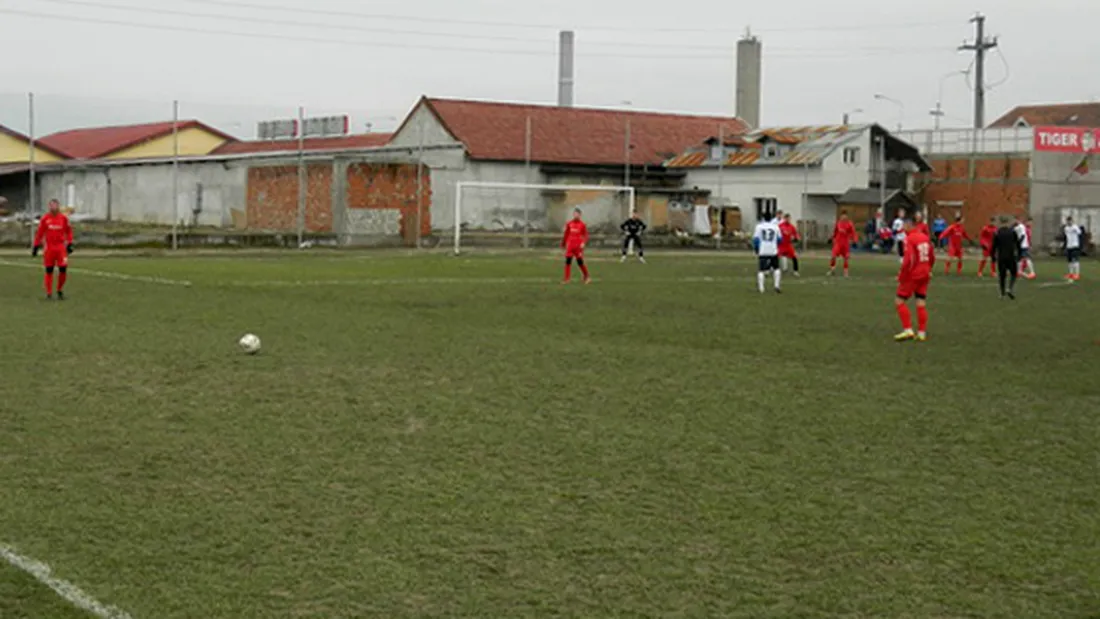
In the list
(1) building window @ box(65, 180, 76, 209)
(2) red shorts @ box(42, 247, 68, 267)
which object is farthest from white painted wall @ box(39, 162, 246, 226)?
(2) red shorts @ box(42, 247, 68, 267)

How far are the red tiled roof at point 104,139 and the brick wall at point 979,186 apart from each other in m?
37.2

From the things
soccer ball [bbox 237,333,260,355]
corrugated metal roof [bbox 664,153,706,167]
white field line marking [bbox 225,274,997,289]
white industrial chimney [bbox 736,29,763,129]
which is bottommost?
soccer ball [bbox 237,333,260,355]

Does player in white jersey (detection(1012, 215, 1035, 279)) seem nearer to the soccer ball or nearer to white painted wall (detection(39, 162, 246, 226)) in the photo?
the soccer ball

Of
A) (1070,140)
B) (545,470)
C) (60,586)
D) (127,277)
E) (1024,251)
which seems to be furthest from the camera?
(1070,140)

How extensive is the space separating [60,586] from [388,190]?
4600cm

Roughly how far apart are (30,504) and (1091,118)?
91072mm

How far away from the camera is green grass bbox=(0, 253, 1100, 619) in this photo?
625 centimetres

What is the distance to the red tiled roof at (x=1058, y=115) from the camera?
8904 cm

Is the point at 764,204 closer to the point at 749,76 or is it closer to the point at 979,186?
the point at 979,186

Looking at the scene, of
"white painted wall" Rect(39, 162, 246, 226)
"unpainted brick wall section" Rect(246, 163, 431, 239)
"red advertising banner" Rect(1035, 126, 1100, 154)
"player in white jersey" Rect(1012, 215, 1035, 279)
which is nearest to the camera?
"player in white jersey" Rect(1012, 215, 1035, 279)

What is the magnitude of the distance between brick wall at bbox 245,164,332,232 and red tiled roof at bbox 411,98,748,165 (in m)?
9.65

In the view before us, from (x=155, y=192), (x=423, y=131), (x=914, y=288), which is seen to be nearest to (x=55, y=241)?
(x=914, y=288)

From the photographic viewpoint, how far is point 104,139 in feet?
256

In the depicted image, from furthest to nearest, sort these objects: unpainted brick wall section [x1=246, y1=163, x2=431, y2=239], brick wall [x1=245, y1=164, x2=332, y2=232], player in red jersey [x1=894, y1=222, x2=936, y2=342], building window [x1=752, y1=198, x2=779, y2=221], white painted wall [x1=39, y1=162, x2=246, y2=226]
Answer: building window [x1=752, y1=198, x2=779, y2=221] < white painted wall [x1=39, y1=162, x2=246, y2=226] < brick wall [x1=245, y1=164, x2=332, y2=232] < unpainted brick wall section [x1=246, y1=163, x2=431, y2=239] < player in red jersey [x1=894, y1=222, x2=936, y2=342]
